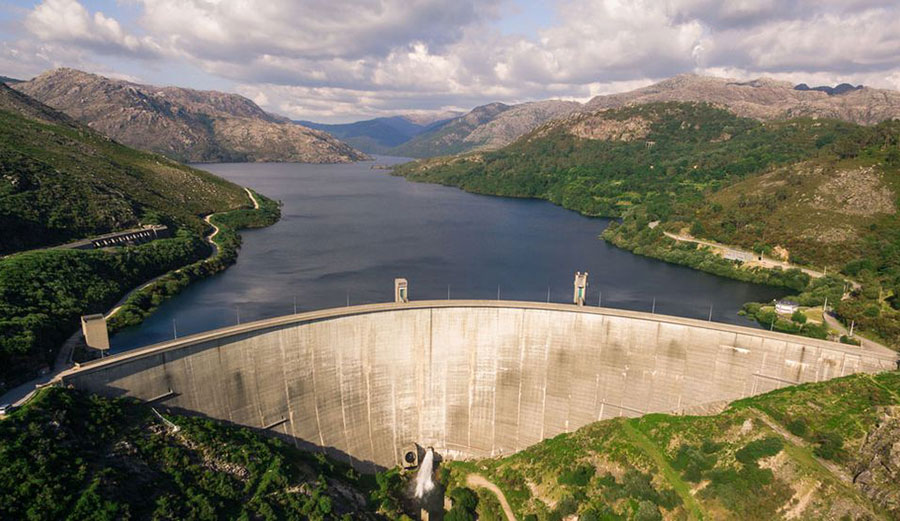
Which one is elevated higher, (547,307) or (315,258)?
(547,307)

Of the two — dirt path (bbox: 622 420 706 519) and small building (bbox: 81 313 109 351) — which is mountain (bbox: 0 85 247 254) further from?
dirt path (bbox: 622 420 706 519)

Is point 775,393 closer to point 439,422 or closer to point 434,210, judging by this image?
point 439,422

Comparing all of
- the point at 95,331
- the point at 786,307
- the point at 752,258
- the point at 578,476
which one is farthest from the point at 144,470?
the point at 752,258

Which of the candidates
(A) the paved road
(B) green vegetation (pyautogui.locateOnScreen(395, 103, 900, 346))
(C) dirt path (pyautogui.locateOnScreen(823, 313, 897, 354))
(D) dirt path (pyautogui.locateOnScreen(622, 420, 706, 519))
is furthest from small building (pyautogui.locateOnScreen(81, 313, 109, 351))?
(B) green vegetation (pyautogui.locateOnScreen(395, 103, 900, 346))

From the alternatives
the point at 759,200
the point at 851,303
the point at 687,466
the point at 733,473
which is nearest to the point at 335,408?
the point at 687,466

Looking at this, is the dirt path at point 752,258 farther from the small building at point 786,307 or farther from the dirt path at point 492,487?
the dirt path at point 492,487

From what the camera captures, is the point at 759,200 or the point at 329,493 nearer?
the point at 329,493

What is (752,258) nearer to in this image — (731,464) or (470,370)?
(731,464)
